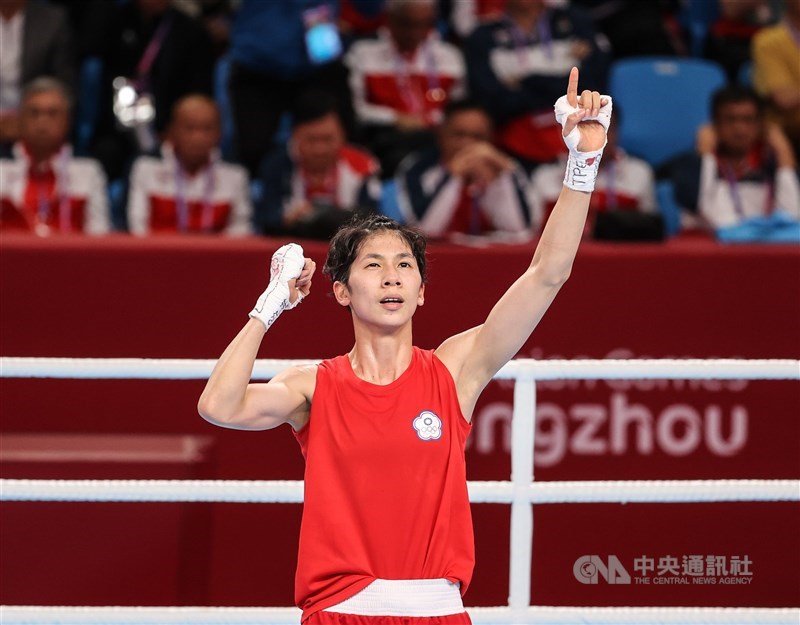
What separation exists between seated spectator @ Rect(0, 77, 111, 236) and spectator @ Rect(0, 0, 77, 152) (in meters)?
0.54

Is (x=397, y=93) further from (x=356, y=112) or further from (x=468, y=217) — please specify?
(x=468, y=217)

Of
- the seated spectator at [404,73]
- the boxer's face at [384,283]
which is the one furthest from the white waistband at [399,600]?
the seated spectator at [404,73]

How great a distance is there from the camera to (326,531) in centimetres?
257

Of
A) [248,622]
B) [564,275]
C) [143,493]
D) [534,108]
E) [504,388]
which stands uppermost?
[534,108]

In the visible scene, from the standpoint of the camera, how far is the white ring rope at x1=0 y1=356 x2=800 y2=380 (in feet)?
10.6

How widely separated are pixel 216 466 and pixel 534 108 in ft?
10.0

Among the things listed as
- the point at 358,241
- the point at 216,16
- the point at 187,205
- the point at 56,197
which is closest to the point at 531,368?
the point at 358,241

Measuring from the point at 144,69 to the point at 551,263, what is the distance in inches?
165

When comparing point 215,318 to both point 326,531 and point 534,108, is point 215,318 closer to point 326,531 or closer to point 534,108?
point 326,531

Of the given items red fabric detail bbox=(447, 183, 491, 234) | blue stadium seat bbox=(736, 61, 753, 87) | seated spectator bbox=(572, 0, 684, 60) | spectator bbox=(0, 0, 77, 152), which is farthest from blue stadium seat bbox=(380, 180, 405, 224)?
blue stadium seat bbox=(736, 61, 753, 87)

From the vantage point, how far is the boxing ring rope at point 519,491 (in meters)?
3.28

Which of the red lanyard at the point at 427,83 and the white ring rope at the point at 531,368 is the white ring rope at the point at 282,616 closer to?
the white ring rope at the point at 531,368

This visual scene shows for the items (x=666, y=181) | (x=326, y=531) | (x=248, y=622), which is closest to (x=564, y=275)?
(x=326, y=531)

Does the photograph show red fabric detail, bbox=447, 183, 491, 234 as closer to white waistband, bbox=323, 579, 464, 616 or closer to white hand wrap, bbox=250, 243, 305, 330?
white hand wrap, bbox=250, 243, 305, 330
